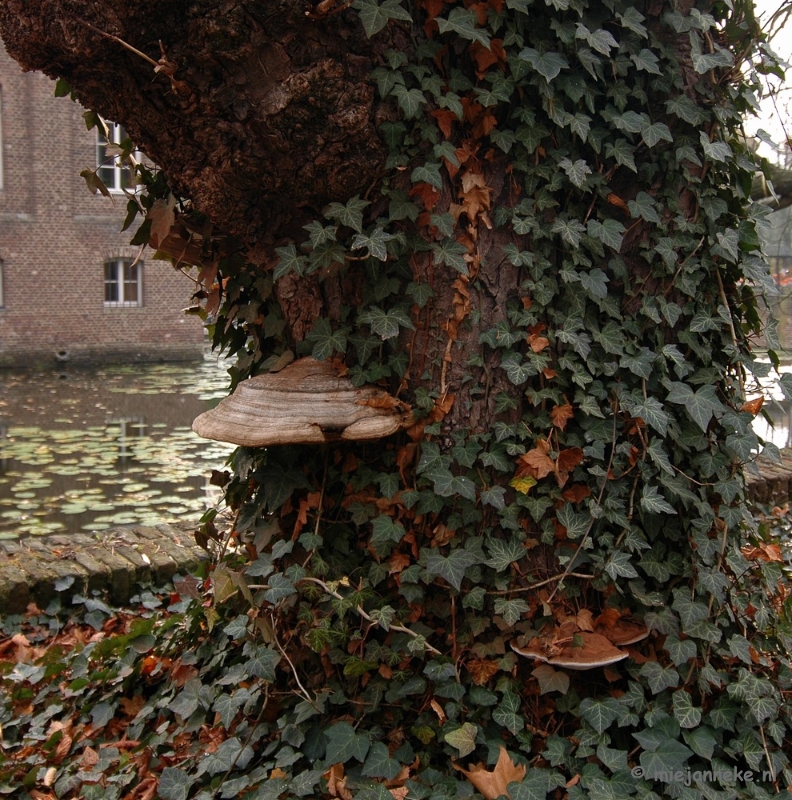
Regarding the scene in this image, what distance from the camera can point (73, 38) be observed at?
204 centimetres

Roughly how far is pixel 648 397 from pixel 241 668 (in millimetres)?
1578

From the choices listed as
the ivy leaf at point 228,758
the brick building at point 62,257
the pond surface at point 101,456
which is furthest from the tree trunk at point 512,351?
the brick building at point 62,257

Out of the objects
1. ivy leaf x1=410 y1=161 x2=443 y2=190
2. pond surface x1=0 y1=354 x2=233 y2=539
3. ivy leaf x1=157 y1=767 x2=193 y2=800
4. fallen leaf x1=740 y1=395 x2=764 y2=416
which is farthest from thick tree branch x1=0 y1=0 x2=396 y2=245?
pond surface x1=0 y1=354 x2=233 y2=539

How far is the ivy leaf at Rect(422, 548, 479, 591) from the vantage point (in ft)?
7.38

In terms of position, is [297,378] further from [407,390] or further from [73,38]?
[73,38]

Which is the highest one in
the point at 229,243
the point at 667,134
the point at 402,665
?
the point at 667,134

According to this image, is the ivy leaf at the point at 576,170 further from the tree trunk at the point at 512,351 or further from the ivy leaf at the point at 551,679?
the ivy leaf at the point at 551,679

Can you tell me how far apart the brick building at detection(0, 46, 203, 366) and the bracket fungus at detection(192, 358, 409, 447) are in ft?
56.2

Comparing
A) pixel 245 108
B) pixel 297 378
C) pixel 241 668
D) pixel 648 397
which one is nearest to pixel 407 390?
pixel 297 378

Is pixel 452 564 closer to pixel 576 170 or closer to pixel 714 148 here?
pixel 576 170

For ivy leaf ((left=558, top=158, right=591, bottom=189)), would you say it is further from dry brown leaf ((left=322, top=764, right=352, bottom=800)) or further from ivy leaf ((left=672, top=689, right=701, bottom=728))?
dry brown leaf ((left=322, top=764, right=352, bottom=800))

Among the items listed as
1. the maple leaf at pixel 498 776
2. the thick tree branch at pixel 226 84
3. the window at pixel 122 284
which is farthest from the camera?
the window at pixel 122 284

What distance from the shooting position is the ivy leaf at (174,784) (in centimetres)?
239

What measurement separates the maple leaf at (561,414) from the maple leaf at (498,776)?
92cm
